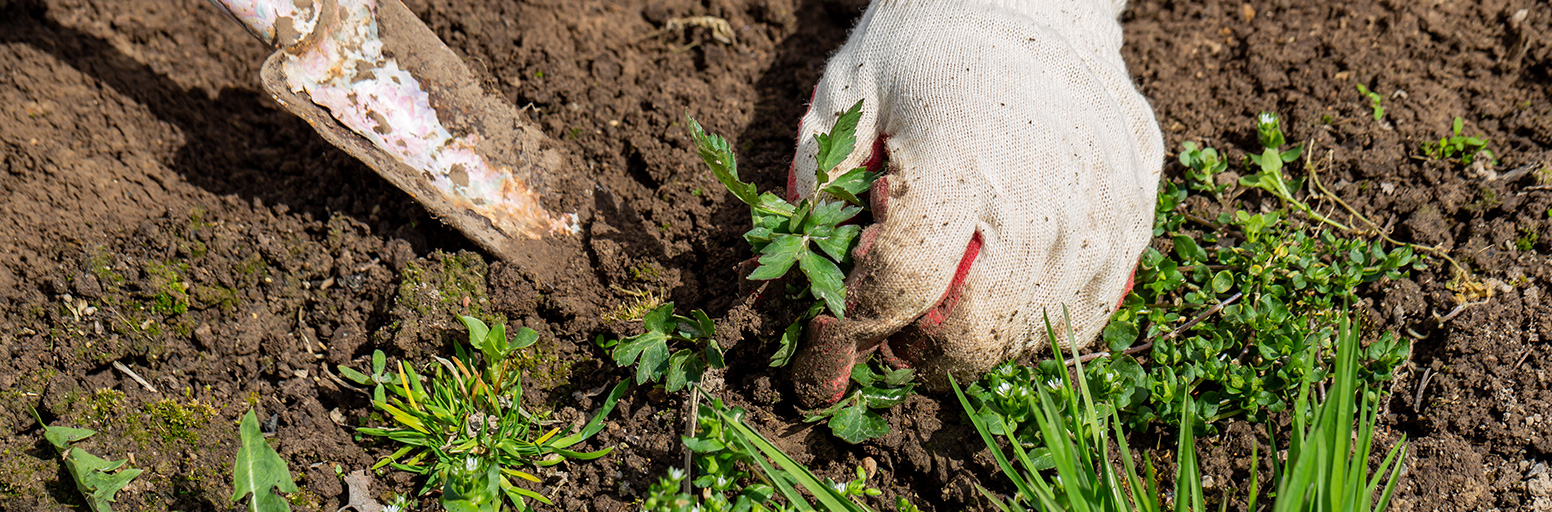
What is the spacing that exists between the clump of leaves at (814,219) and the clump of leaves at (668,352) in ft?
0.73

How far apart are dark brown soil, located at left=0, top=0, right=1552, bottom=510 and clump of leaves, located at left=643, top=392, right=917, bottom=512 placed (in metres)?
0.15

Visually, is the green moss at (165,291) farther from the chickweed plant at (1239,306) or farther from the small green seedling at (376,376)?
the chickweed plant at (1239,306)

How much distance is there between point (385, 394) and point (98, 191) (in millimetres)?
1078

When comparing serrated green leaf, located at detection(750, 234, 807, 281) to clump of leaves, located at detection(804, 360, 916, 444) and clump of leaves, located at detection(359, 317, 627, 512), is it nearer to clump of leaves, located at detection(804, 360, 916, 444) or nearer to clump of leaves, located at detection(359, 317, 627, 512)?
clump of leaves, located at detection(804, 360, 916, 444)

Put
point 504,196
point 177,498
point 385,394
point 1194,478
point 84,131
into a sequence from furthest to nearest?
point 84,131 < point 504,196 < point 385,394 < point 177,498 < point 1194,478

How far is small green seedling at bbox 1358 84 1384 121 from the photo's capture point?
231cm

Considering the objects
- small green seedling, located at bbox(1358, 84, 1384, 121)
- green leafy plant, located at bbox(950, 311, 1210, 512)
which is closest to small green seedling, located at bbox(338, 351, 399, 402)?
green leafy plant, located at bbox(950, 311, 1210, 512)

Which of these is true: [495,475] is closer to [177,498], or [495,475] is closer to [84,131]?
[177,498]

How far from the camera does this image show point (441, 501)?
5.80 ft

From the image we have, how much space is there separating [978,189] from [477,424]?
1242 millimetres

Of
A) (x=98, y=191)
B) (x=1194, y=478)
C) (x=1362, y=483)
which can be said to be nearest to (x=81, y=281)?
(x=98, y=191)

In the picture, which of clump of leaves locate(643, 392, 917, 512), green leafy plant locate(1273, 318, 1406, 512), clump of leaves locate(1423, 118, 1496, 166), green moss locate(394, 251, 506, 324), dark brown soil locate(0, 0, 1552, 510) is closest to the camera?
green leafy plant locate(1273, 318, 1406, 512)

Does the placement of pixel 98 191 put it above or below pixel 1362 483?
below

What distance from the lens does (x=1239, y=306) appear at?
1.99m
